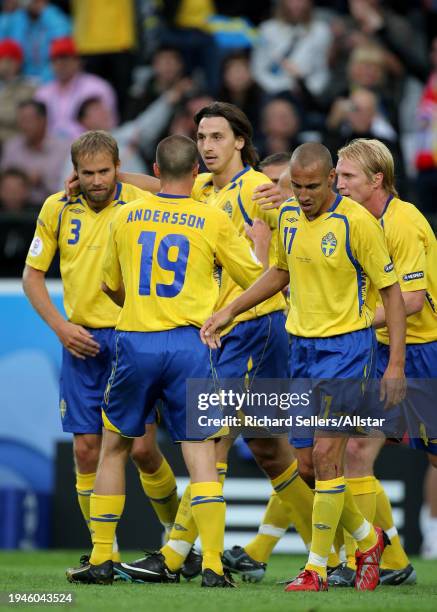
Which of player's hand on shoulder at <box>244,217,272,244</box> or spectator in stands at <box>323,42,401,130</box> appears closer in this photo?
player's hand on shoulder at <box>244,217,272,244</box>

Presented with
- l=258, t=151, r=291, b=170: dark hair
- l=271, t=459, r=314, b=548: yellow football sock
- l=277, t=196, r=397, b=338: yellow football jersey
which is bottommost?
l=271, t=459, r=314, b=548: yellow football sock

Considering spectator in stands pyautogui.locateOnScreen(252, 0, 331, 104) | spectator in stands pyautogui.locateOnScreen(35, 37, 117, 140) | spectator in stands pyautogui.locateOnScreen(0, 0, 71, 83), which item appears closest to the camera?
spectator in stands pyautogui.locateOnScreen(35, 37, 117, 140)

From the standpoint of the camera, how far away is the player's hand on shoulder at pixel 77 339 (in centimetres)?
802

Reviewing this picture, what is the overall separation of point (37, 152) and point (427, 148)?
398 cm

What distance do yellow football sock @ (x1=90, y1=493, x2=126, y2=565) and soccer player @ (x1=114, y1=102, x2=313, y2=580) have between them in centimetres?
100

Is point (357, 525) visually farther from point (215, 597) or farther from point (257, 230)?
point (257, 230)

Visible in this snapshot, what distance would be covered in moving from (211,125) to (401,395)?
215 cm

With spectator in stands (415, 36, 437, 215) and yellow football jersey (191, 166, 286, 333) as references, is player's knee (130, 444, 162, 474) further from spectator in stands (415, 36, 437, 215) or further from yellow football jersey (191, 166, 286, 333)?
spectator in stands (415, 36, 437, 215)

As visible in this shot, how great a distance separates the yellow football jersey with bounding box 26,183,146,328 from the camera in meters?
8.07

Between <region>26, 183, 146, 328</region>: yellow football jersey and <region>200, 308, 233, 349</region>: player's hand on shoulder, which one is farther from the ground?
<region>26, 183, 146, 328</region>: yellow football jersey

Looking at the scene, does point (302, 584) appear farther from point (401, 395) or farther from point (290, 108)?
point (290, 108)

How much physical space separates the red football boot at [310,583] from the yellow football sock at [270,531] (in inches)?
48.5

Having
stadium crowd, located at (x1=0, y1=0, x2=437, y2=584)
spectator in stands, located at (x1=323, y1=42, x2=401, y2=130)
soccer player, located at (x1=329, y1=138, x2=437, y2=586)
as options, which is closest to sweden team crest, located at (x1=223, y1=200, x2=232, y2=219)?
soccer player, located at (x1=329, y1=138, x2=437, y2=586)

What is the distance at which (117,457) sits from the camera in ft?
23.7
